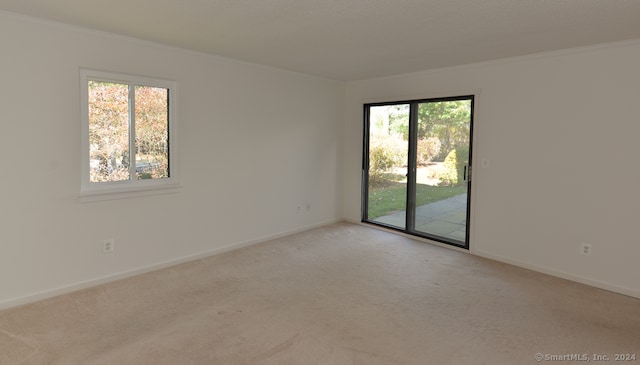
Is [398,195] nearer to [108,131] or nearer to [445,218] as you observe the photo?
[445,218]

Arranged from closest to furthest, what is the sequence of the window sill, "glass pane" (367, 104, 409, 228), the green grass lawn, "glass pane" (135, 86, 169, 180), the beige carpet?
1. the beige carpet
2. the window sill
3. "glass pane" (135, 86, 169, 180)
4. the green grass lawn
5. "glass pane" (367, 104, 409, 228)

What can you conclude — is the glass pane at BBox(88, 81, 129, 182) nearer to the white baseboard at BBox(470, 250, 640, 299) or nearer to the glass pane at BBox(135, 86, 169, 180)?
the glass pane at BBox(135, 86, 169, 180)

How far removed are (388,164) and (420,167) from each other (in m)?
0.58

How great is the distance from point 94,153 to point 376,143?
374 cm

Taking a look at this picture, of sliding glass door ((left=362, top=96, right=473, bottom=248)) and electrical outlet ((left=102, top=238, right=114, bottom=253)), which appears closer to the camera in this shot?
electrical outlet ((left=102, top=238, right=114, bottom=253))

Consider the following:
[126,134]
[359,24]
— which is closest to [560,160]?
[359,24]

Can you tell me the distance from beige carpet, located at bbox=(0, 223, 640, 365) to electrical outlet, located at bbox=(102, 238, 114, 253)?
0.33 meters

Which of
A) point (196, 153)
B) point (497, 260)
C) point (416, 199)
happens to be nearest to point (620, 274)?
point (497, 260)

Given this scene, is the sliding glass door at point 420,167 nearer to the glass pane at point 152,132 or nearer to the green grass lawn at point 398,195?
the green grass lawn at point 398,195

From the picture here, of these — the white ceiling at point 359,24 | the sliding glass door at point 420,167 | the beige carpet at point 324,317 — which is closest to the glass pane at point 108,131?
the white ceiling at point 359,24

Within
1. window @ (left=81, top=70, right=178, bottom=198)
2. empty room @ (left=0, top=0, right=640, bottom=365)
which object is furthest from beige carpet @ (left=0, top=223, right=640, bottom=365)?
window @ (left=81, top=70, right=178, bottom=198)

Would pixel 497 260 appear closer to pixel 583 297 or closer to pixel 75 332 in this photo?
pixel 583 297

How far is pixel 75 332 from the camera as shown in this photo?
265 centimetres

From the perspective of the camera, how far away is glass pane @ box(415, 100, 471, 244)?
4.64m
